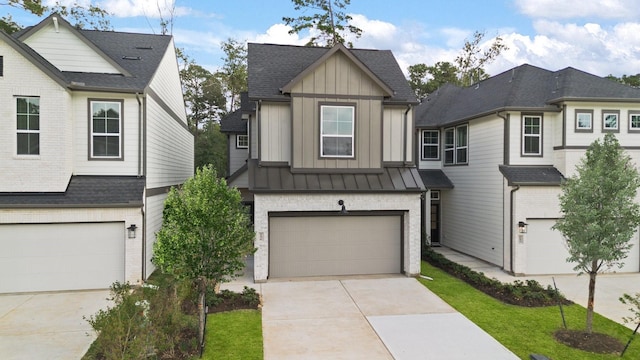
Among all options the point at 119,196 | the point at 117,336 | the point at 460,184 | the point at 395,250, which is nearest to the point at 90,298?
the point at 119,196

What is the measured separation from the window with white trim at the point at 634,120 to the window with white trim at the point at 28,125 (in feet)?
61.2

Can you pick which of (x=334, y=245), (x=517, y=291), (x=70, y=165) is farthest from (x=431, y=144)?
(x=70, y=165)

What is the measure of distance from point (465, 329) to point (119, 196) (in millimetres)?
9640

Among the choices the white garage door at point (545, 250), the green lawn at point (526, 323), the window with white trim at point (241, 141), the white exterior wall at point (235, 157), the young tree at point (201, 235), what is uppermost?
the window with white trim at point (241, 141)

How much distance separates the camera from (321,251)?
499 inches

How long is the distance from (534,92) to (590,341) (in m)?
9.31

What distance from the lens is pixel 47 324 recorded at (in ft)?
27.7

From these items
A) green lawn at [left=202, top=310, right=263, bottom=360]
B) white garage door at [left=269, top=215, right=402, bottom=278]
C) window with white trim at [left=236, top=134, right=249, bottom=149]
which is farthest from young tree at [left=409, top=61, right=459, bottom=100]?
green lawn at [left=202, top=310, right=263, bottom=360]

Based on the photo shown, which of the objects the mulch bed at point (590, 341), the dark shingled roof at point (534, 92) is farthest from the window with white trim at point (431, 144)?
the mulch bed at point (590, 341)

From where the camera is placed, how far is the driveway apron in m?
7.26

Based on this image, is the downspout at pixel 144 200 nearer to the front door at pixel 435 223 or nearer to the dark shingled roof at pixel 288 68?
the dark shingled roof at pixel 288 68

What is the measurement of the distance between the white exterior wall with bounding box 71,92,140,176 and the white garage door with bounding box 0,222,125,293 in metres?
1.71

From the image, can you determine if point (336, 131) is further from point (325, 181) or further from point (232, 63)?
point (232, 63)

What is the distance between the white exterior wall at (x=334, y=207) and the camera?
1198cm
